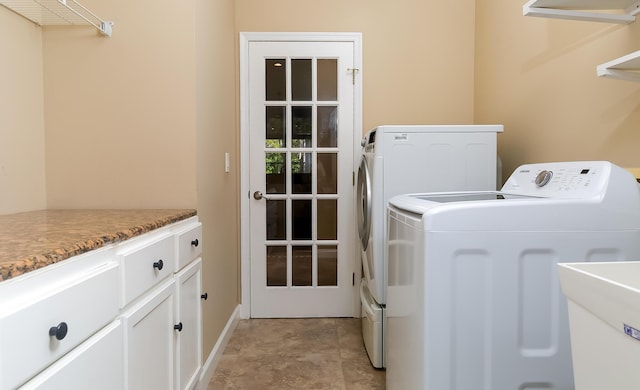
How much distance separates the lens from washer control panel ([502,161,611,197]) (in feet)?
4.06

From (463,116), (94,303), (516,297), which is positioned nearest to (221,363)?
(94,303)

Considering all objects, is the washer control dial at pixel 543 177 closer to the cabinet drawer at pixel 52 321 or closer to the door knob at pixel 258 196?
the cabinet drawer at pixel 52 321

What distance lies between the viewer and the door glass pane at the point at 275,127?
2996 millimetres

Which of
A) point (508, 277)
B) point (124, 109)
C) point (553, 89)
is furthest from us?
point (553, 89)

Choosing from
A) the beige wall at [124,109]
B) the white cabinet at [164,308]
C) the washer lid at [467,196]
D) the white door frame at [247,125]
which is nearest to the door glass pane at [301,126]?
the white door frame at [247,125]

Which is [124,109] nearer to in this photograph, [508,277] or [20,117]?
[20,117]

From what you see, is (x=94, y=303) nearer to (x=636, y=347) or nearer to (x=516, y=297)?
(x=636, y=347)

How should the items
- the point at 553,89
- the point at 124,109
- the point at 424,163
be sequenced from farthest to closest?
the point at 424,163 < the point at 553,89 < the point at 124,109

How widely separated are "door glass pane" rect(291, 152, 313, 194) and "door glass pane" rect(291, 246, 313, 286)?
0.44 m

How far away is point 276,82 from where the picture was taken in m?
2.98

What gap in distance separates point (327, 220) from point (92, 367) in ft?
7.21

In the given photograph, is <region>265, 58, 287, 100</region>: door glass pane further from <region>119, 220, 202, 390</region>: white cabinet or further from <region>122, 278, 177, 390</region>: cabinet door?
<region>122, 278, 177, 390</region>: cabinet door

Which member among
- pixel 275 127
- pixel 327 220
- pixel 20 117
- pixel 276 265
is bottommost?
pixel 276 265

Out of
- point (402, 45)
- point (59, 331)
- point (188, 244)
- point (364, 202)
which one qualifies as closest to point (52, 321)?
point (59, 331)
